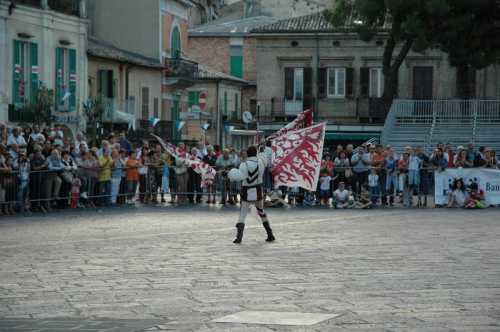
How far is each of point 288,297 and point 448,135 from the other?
137 ft

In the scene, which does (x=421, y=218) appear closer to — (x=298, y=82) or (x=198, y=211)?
(x=198, y=211)

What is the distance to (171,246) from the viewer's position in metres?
20.4

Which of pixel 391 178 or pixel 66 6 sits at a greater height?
pixel 66 6

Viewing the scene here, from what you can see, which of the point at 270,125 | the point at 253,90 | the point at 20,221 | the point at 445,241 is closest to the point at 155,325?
the point at 445,241

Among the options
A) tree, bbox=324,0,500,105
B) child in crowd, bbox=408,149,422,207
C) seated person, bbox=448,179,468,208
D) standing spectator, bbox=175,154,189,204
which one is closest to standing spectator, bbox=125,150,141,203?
standing spectator, bbox=175,154,189,204

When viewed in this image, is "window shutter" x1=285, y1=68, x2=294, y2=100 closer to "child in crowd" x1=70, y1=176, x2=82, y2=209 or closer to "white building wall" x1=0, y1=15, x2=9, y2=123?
"white building wall" x1=0, y1=15, x2=9, y2=123

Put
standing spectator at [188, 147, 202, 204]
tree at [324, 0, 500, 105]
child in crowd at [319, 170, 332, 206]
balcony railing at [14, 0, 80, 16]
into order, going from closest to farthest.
A: child in crowd at [319, 170, 332, 206], standing spectator at [188, 147, 202, 204], balcony railing at [14, 0, 80, 16], tree at [324, 0, 500, 105]

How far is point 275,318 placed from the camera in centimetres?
1170

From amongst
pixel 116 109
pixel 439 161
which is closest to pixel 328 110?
pixel 116 109

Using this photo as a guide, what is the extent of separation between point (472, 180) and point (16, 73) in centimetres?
1730

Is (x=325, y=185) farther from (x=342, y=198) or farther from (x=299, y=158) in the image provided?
(x=299, y=158)

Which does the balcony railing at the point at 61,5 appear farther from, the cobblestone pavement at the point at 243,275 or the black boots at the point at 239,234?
the black boots at the point at 239,234

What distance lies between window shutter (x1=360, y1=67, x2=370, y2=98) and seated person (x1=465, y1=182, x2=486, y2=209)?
100 ft

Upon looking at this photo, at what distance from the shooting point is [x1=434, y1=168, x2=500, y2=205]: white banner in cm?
3412
